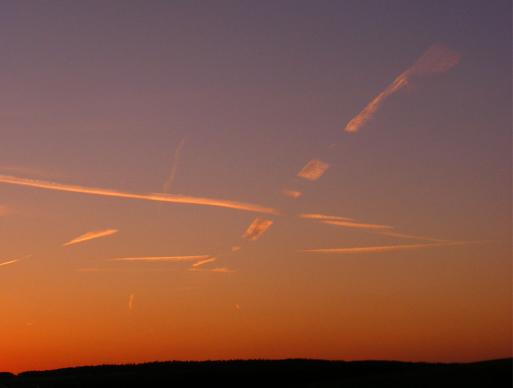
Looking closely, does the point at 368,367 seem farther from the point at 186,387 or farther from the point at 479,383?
the point at 479,383

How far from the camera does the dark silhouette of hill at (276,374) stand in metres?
58.0

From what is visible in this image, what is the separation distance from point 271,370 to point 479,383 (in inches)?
1315

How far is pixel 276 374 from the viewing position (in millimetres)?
79688

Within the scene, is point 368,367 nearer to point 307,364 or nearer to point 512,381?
point 307,364

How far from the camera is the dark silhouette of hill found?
58000mm

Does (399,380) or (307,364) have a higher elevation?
(399,380)

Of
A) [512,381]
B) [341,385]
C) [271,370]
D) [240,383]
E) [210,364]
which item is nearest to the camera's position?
[512,381]

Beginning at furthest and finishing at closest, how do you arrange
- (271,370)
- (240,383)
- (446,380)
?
(271,370)
(240,383)
(446,380)

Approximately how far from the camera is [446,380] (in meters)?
55.2

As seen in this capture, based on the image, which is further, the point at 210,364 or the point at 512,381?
the point at 210,364

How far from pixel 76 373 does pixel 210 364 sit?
62.2ft

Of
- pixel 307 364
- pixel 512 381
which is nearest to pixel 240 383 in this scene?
pixel 307 364

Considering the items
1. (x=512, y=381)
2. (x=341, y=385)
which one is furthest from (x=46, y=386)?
(x=512, y=381)

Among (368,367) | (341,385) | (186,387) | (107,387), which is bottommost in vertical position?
(107,387)
